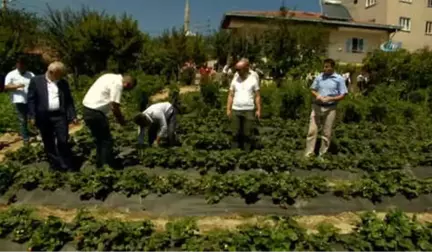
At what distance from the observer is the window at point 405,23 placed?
131 ft

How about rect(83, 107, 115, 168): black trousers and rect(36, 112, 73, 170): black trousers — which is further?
rect(36, 112, 73, 170): black trousers

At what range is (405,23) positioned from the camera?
4031 centimetres

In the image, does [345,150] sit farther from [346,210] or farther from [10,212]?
[10,212]

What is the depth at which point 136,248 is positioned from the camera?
3.54 metres

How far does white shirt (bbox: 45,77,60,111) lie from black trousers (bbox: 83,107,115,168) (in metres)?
0.41

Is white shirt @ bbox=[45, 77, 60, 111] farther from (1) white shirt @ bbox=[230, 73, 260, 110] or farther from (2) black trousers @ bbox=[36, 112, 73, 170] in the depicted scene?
(1) white shirt @ bbox=[230, 73, 260, 110]

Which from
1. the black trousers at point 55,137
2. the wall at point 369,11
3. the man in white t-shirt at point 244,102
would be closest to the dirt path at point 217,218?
the black trousers at point 55,137

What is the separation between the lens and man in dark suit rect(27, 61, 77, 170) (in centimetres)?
562

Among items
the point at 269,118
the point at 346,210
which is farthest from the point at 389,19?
the point at 346,210

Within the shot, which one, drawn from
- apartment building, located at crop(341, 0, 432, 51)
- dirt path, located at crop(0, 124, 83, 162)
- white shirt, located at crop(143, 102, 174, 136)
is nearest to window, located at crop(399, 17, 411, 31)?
apartment building, located at crop(341, 0, 432, 51)

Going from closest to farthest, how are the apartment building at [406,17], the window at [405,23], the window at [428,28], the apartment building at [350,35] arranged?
the apartment building at [350,35] → the apartment building at [406,17] → the window at [405,23] → the window at [428,28]

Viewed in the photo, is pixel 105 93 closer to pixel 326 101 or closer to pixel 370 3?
pixel 326 101

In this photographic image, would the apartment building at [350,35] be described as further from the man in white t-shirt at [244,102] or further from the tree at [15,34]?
the man in white t-shirt at [244,102]

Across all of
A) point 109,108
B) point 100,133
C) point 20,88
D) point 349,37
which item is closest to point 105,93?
point 109,108
